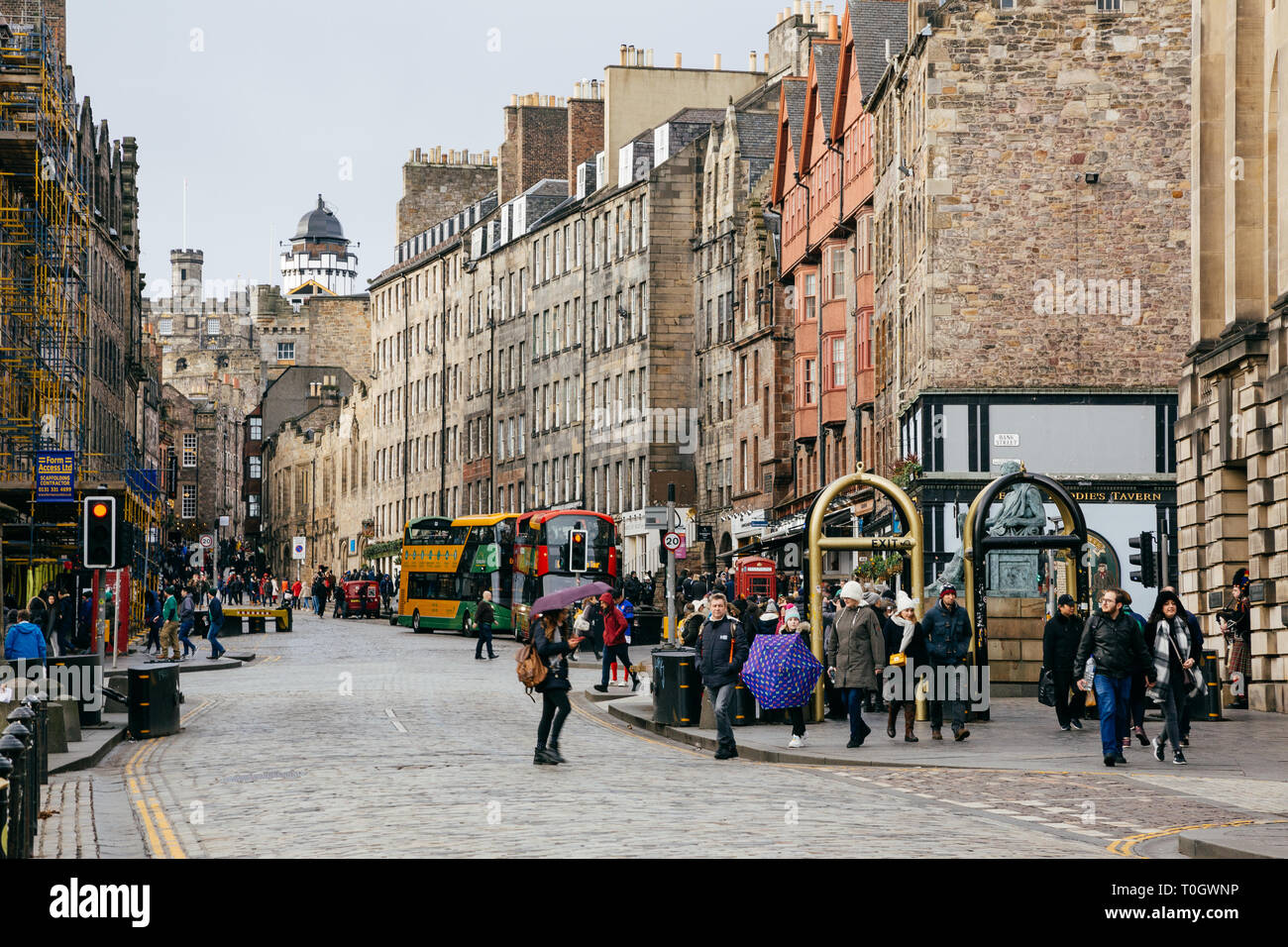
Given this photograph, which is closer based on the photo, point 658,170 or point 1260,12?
point 1260,12

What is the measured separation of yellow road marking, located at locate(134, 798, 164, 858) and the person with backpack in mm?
4152

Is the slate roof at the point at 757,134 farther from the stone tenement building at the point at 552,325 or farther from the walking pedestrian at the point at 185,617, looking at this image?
the walking pedestrian at the point at 185,617

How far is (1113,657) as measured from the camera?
66.8ft

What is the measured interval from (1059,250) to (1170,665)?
2575 centimetres

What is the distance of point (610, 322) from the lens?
306 feet

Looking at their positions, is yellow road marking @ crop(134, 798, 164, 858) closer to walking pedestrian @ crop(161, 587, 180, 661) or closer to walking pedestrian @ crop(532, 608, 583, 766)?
walking pedestrian @ crop(532, 608, 583, 766)

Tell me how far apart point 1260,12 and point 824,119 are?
108 feet

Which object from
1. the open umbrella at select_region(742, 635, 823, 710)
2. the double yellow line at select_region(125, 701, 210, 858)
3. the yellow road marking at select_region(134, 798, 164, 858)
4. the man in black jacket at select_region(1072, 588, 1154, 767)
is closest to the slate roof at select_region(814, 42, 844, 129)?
the open umbrella at select_region(742, 635, 823, 710)

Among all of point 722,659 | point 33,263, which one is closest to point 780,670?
point 722,659

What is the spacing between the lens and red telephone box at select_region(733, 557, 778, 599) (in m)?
64.0

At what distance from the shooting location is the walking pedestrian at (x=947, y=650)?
23.5m

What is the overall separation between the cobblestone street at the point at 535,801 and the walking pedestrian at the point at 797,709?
91 centimetres
